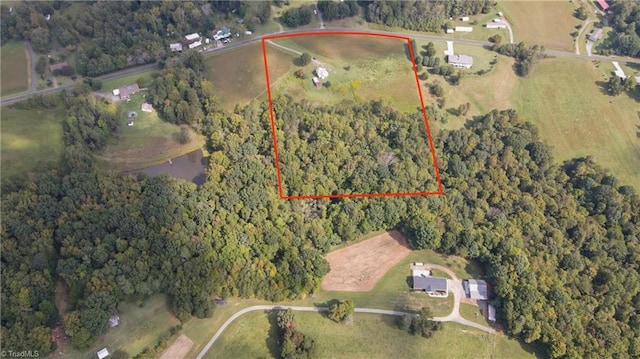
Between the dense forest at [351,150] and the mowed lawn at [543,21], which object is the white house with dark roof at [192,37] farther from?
the mowed lawn at [543,21]

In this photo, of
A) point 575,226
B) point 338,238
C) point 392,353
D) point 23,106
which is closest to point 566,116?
point 575,226

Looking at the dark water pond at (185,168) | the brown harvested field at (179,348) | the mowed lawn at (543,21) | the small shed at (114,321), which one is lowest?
the brown harvested field at (179,348)

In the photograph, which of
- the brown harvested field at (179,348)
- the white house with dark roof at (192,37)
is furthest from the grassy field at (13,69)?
the brown harvested field at (179,348)

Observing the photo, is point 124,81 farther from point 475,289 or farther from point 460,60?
point 475,289

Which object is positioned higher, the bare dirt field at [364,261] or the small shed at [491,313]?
the bare dirt field at [364,261]

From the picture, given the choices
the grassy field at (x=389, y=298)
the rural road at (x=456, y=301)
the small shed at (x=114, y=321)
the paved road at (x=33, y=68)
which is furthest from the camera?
the paved road at (x=33, y=68)

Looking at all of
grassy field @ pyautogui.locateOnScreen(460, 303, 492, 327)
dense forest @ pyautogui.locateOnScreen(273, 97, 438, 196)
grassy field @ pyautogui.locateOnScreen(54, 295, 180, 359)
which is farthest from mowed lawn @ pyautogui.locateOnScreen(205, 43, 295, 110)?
grassy field @ pyautogui.locateOnScreen(460, 303, 492, 327)

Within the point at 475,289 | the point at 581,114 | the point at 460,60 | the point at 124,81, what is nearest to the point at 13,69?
the point at 124,81
